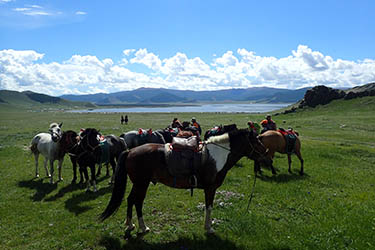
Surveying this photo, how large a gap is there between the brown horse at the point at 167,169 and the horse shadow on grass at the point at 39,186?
548 centimetres

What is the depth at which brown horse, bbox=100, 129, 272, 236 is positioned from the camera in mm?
7387

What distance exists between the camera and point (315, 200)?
969 centimetres

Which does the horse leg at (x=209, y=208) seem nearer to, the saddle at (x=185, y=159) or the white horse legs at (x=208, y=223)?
the white horse legs at (x=208, y=223)

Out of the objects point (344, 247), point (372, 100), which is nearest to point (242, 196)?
point (344, 247)

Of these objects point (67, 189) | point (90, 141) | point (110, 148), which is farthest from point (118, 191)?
point (110, 148)

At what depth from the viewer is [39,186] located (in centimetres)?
1227

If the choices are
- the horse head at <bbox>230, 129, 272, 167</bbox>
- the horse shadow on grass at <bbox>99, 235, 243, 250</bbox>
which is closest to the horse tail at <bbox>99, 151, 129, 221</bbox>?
the horse shadow on grass at <bbox>99, 235, 243, 250</bbox>

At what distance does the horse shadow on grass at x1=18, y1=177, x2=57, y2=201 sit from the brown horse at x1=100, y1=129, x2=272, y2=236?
5479 millimetres

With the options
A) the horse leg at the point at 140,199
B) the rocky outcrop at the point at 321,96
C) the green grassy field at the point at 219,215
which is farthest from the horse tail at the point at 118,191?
the rocky outcrop at the point at 321,96

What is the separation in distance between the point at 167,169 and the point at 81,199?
5.52m

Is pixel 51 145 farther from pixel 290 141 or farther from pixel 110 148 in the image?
pixel 290 141

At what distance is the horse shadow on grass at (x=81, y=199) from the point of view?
9380mm

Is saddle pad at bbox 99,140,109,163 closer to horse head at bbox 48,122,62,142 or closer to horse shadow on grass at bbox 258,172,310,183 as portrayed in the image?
horse head at bbox 48,122,62,142

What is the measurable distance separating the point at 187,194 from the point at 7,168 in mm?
13408
